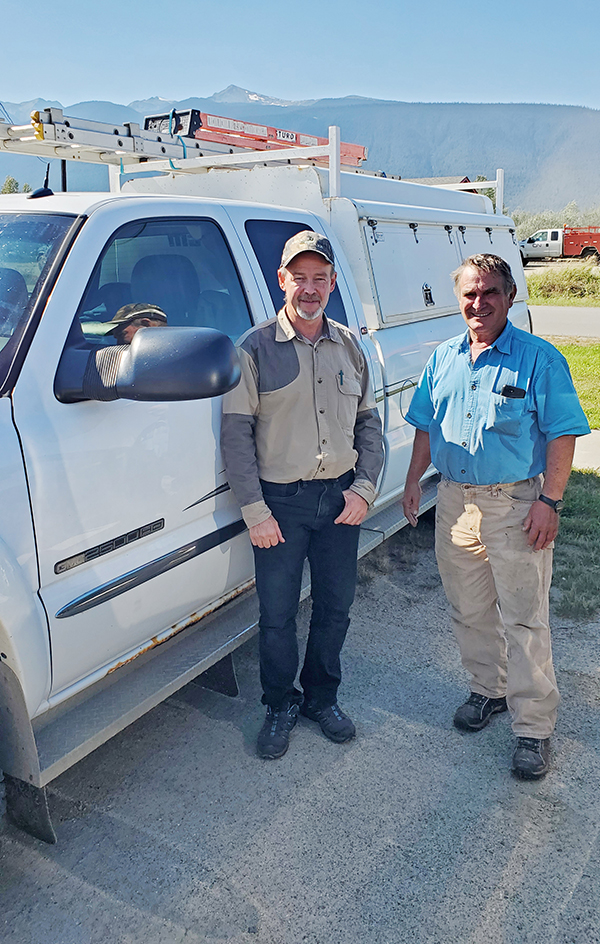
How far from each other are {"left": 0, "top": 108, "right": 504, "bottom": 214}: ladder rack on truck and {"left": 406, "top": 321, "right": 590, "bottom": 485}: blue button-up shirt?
162 centimetres

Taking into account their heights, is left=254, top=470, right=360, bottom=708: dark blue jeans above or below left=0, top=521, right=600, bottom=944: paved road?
above

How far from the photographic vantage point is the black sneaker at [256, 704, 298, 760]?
3.07 m

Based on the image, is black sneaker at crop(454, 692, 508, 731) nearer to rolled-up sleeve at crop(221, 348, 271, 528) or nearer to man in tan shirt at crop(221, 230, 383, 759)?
man in tan shirt at crop(221, 230, 383, 759)

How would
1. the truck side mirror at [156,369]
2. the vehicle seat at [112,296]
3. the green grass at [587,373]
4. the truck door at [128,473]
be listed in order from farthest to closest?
the green grass at [587,373], the vehicle seat at [112,296], the truck door at [128,473], the truck side mirror at [156,369]

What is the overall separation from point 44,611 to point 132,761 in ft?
3.82

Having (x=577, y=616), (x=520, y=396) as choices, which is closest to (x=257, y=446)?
(x=520, y=396)

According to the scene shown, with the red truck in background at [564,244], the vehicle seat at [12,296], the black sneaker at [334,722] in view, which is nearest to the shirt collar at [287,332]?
the vehicle seat at [12,296]

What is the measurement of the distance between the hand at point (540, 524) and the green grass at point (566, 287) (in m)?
21.4

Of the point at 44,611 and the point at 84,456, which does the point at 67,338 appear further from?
the point at 44,611

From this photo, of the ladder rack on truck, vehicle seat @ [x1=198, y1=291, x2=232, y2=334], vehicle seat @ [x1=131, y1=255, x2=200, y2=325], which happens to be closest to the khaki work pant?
vehicle seat @ [x1=198, y1=291, x2=232, y2=334]

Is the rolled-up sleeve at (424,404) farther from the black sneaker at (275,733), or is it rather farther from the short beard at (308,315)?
→ the black sneaker at (275,733)

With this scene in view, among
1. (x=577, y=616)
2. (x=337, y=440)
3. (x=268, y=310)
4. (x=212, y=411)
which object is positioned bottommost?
(x=577, y=616)

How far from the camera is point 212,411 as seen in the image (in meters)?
2.79

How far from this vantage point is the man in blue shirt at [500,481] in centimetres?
278
